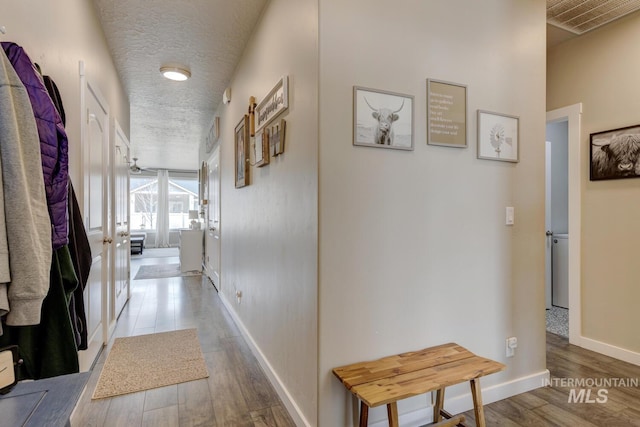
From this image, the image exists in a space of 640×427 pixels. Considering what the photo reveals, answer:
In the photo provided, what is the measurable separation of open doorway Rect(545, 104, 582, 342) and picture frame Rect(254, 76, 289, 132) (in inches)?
101

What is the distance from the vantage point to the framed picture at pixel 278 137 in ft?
6.40

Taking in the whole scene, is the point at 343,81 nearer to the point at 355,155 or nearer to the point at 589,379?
the point at 355,155

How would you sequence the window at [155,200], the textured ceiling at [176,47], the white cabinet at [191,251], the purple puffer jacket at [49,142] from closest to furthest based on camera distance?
the purple puffer jacket at [49,142] → the textured ceiling at [176,47] → the white cabinet at [191,251] → the window at [155,200]

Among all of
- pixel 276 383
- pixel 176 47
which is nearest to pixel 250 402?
pixel 276 383

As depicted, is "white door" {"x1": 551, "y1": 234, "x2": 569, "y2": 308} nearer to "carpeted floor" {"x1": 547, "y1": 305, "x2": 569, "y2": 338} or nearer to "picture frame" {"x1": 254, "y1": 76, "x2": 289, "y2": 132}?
"carpeted floor" {"x1": 547, "y1": 305, "x2": 569, "y2": 338}

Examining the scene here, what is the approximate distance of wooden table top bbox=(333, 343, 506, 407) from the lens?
1.30 metres

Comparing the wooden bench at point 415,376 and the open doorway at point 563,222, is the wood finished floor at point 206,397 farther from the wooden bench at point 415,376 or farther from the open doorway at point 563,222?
the open doorway at point 563,222

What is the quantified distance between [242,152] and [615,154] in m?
3.03

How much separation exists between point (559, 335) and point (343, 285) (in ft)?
8.73

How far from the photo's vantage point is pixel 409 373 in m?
1.45

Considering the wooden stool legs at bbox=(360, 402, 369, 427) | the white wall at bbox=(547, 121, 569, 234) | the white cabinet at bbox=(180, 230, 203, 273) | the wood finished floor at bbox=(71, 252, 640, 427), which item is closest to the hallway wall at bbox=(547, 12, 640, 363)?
the wood finished floor at bbox=(71, 252, 640, 427)

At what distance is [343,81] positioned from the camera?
5.01ft

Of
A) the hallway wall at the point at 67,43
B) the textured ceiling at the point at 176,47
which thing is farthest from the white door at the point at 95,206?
the textured ceiling at the point at 176,47

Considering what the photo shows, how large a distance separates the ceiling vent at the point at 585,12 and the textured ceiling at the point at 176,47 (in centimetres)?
217
